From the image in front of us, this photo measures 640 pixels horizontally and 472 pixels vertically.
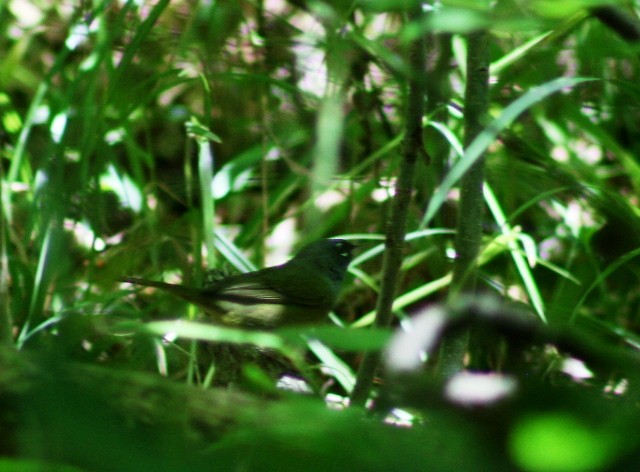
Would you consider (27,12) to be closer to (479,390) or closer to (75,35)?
(75,35)

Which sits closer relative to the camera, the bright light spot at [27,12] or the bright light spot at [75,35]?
the bright light spot at [75,35]

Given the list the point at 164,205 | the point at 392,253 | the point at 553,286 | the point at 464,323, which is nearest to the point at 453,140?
the point at 392,253

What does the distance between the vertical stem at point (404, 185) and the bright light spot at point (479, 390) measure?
107cm

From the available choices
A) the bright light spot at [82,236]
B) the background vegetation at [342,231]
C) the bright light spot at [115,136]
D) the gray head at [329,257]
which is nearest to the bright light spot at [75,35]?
the background vegetation at [342,231]

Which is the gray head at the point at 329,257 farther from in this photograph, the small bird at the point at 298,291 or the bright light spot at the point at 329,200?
the bright light spot at the point at 329,200

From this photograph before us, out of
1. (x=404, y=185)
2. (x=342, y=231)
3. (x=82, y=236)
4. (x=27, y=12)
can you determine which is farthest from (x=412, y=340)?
(x=27, y=12)

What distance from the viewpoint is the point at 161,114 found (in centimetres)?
386

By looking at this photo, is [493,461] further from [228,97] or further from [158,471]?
[228,97]

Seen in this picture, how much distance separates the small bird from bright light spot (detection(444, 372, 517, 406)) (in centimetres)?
231

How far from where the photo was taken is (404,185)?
1647 millimetres

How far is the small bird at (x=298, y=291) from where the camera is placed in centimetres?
297

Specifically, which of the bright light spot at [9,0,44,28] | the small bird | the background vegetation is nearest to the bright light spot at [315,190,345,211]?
the background vegetation

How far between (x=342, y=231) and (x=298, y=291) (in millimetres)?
323

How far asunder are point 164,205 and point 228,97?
803 mm
